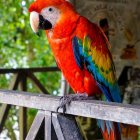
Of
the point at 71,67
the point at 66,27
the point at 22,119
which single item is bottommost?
the point at 22,119

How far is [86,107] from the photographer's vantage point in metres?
1.70

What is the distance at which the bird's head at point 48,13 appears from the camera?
2332 millimetres

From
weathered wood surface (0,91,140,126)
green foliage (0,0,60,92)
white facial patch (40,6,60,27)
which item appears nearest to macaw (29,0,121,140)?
white facial patch (40,6,60,27)

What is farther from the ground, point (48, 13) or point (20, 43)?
point (20, 43)

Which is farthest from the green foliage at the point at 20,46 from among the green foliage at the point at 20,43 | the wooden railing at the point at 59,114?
the wooden railing at the point at 59,114

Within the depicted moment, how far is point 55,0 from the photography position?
7.84ft

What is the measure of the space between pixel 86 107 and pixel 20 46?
6.04m

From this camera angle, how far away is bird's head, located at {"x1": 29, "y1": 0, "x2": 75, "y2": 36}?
233cm

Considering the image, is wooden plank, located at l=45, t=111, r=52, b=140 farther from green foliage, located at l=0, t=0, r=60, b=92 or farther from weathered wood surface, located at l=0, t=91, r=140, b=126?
green foliage, located at l=0, t=0, r=60, b=92

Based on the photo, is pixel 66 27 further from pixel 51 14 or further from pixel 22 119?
pixel 22 119

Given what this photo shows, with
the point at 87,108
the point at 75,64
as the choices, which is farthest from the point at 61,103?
the point at 75,64

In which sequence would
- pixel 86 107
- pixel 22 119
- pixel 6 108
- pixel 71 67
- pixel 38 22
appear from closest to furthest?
pixel 86 107 → pixel 38 22 → pixel 71 67 → pixel 6 108 → pixel 22 119

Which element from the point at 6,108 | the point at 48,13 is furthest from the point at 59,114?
the point at 6,108

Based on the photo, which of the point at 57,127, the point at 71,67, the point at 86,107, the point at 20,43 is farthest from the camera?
the point at 20,43
